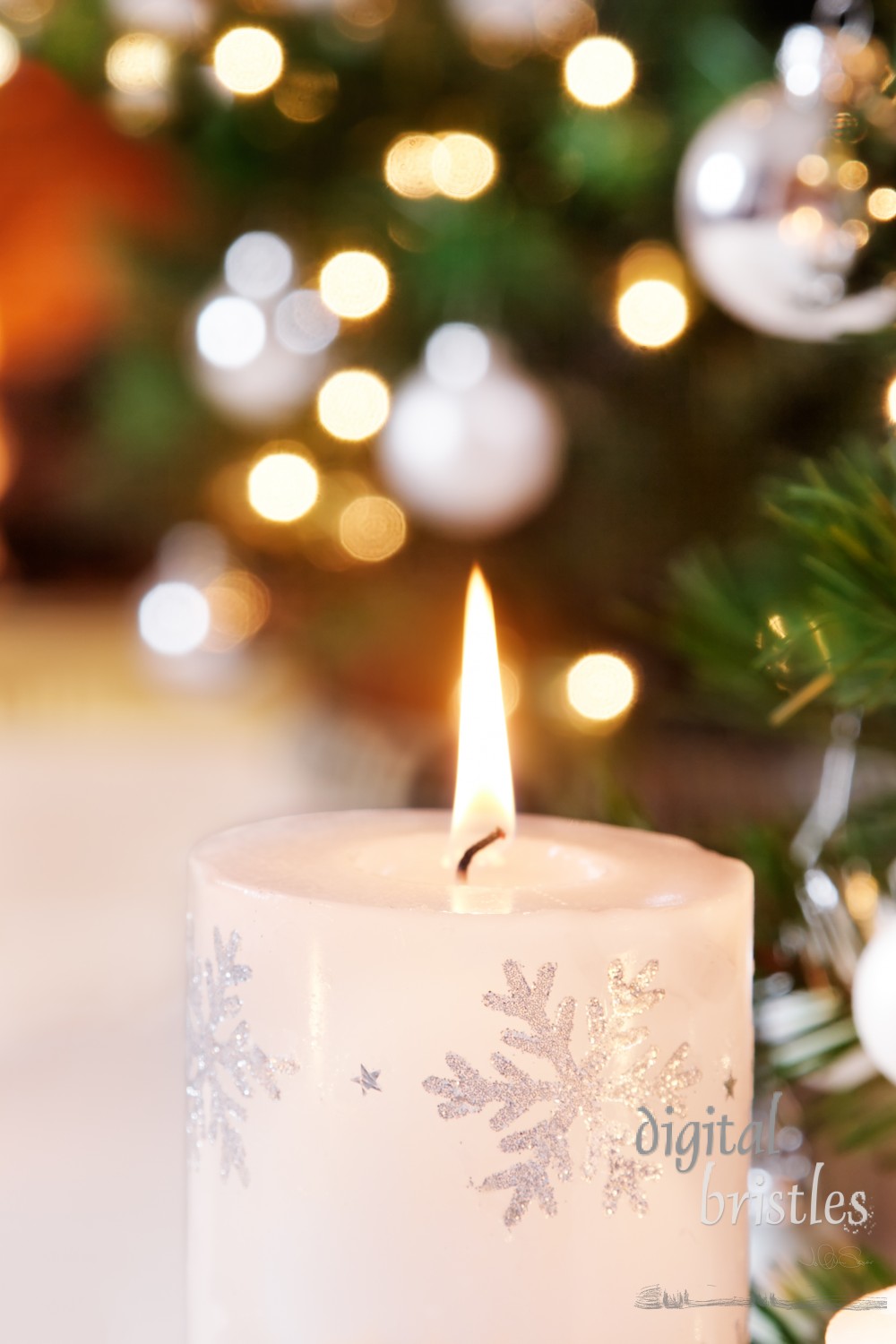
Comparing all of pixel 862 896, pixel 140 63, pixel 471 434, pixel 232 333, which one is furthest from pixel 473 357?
pixel 862 896

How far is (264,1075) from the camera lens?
273mm

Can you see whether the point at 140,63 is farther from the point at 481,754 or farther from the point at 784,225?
the point at 481,754

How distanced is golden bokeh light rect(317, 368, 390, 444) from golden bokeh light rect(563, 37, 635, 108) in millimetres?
247

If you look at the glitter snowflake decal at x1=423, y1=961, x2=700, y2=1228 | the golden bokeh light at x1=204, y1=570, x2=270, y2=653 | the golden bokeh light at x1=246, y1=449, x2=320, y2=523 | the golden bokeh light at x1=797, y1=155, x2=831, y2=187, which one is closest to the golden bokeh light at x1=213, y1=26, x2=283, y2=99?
the golden bokeh light at x1=246, y1=449, x2=320, y2=523

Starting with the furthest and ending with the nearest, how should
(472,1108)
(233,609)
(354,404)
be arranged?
(233,609) → (354,404) → (472,1108)

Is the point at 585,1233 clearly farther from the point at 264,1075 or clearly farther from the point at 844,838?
the point at 844,838

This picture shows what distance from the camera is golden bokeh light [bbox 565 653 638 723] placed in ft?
2.79

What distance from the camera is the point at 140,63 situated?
0.85m

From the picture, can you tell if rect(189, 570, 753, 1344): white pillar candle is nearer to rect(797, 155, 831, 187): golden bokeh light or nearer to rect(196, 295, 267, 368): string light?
rect(797, 155, 831, 187): golden bokeh light

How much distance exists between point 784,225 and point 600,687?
43 centimetres

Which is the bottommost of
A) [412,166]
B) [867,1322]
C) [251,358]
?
[867,1322]

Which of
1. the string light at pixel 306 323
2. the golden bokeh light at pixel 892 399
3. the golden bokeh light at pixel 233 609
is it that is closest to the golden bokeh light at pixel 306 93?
the string light at pixel 306 323

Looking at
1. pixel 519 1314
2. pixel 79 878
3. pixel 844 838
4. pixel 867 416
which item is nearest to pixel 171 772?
pixel 79 878

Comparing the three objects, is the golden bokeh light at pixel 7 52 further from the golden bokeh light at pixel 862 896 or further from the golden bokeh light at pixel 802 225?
the golden bokeh light at pixel 862 896
